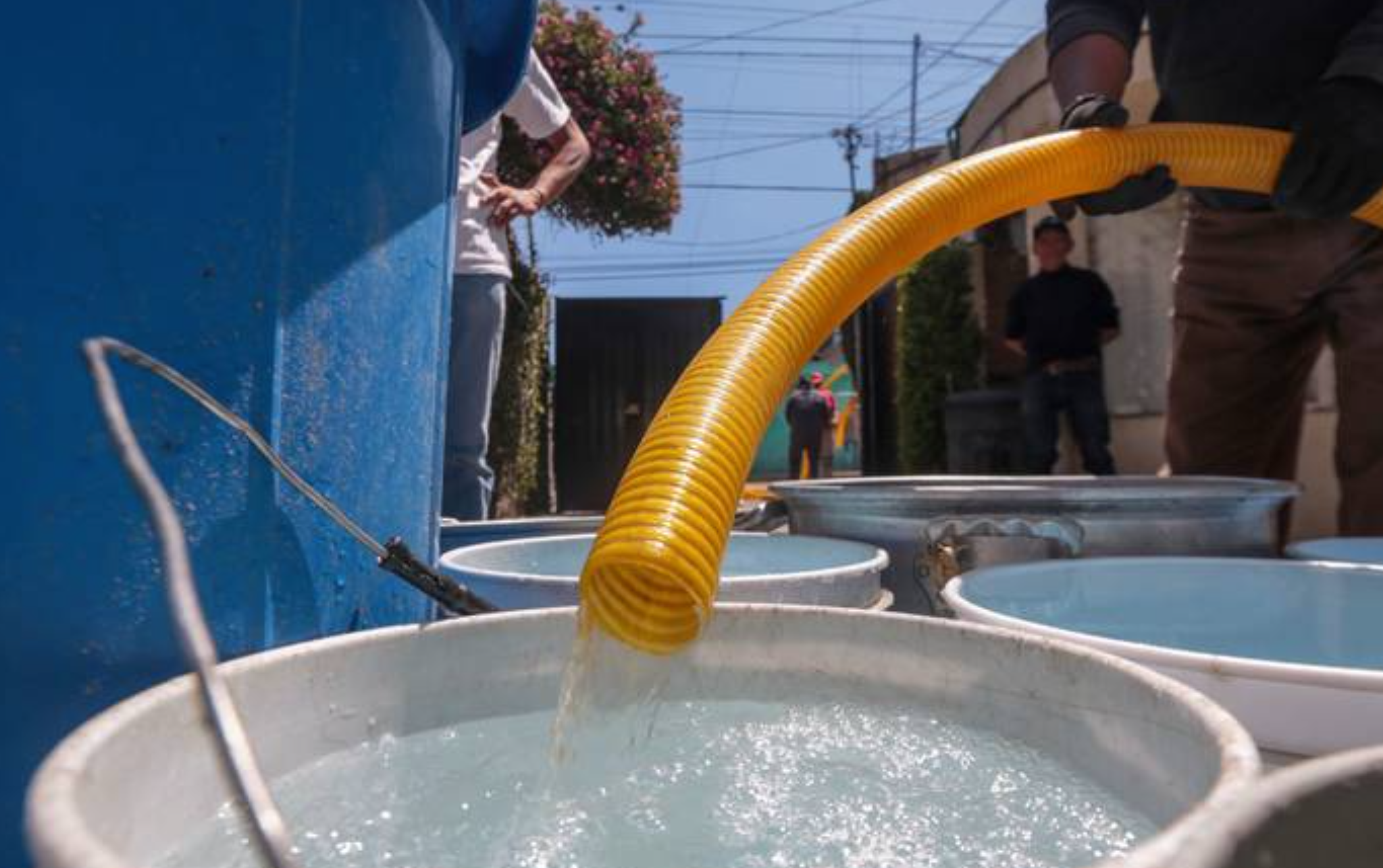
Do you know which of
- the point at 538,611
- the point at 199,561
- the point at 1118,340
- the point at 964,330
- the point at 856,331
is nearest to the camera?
the point at 199,561

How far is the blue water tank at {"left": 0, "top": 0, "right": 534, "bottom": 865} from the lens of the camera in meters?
0.57

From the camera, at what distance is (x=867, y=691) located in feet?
2.37

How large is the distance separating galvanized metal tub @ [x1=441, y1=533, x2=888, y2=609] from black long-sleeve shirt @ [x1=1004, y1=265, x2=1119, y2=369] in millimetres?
3203

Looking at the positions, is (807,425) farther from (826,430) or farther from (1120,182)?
(1120,182)

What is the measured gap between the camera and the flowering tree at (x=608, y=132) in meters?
4.84

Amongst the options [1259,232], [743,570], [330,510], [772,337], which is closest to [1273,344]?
[1259,232]

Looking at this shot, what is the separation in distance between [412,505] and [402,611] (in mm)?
106

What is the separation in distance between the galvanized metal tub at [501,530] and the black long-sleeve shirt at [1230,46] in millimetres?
1529

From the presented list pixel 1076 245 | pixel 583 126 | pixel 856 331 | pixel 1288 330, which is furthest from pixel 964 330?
pixel 1288 330

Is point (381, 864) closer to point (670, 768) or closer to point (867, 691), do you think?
point (670, 768)

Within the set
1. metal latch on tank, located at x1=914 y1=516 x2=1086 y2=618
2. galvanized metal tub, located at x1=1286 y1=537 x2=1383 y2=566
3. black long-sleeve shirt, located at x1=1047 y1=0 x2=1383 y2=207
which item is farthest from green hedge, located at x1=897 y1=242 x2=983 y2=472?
metal latch on tank, located at x1=914 y1=516 x2=1086 y2=618

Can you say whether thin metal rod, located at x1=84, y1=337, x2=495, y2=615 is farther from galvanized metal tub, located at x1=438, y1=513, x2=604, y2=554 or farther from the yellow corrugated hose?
galvanized metal tub, located at x1=438, y1=513, x2=604, y2=554

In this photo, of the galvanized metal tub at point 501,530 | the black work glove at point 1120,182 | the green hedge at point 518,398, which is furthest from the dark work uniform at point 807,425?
the black work glove at point 1120,182

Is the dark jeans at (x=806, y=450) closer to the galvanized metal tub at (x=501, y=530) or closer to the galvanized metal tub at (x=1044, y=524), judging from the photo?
the galvanized metal tub at (x=501, y=530)
